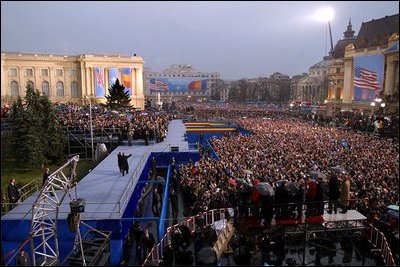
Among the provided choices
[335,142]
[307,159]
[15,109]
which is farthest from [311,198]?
[15,109]

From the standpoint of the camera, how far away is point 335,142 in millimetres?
20672

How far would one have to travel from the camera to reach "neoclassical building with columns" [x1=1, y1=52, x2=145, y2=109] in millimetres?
73750

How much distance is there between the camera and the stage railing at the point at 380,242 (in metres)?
8.57

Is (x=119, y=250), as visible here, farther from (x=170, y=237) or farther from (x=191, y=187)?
(x=191, y=187)

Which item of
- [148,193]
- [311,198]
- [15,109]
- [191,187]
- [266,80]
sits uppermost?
[266,80]

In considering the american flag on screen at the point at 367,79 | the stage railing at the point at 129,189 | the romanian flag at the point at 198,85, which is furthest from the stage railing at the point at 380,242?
the romanian flag at the point at 198,85

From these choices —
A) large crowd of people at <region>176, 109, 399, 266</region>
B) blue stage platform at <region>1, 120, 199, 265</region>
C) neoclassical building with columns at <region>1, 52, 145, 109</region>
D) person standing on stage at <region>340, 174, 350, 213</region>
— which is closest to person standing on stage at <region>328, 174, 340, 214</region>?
large crowd of people at <region>176, 109, 399, 266</region>

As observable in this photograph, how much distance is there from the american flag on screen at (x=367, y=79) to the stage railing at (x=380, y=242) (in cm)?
390

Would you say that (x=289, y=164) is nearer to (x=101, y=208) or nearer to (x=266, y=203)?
(x=266, y=203)

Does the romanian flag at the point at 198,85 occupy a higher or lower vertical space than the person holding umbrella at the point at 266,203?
higher

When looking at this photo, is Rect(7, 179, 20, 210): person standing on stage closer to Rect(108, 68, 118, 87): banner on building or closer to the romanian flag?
Rect(108, 68, 118, 87): banner on building

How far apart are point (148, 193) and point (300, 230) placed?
375 inches

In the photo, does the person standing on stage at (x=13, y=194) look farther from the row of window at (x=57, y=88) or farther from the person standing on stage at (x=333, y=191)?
the row of window at (x=57, y=88)

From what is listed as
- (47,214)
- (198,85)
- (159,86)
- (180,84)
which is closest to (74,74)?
(159,86)
